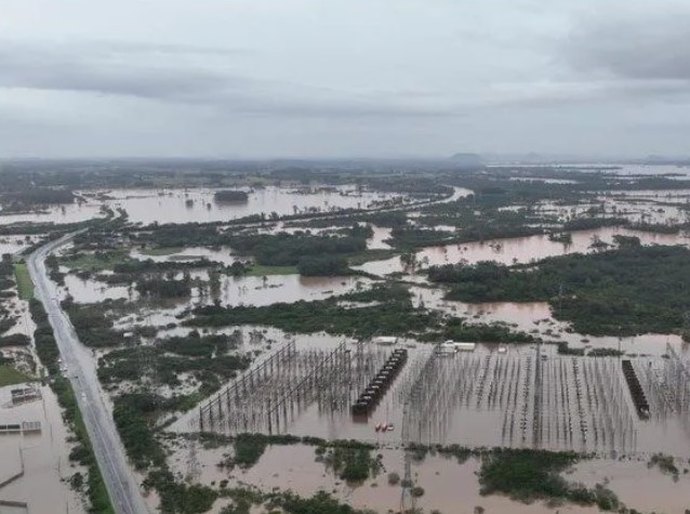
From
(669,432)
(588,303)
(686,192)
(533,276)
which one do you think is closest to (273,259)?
(533,276)

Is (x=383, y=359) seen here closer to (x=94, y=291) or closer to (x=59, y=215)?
(x=94, y=291)

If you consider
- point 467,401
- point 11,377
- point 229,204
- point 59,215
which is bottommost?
point 11,377

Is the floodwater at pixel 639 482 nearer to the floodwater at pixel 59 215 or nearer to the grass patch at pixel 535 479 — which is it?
the grass patch at pixel 535 479

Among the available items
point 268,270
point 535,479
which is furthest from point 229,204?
point 535,479

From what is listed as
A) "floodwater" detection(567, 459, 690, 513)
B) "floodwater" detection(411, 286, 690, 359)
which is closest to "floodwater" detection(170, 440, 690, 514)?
"floodwater" detection(567, 459, 690, 513)

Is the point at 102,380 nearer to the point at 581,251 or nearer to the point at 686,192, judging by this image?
the point at 581,251

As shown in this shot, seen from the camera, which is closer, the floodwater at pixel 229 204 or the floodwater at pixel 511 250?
the floodwater at pixel 511 250

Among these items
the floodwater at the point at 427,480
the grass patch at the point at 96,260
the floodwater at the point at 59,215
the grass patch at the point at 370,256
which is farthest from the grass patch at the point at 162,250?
the floodwater at the point at 427,480
